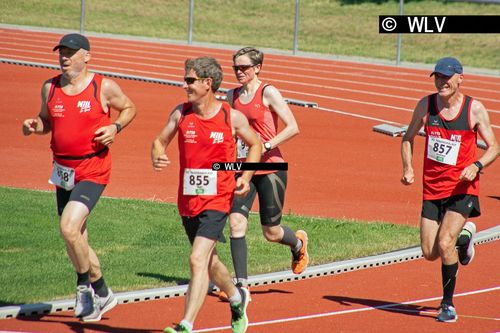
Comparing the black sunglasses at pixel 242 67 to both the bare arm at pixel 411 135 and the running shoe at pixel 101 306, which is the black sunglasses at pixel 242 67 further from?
the running shoe at pixel 101 306

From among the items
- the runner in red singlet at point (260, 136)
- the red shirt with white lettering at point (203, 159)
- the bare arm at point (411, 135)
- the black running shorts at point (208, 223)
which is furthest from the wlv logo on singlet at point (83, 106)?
the bare arm at point (411, 135)

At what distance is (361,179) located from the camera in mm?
17266

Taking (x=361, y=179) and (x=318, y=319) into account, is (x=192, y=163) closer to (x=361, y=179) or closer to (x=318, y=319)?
(x=318, y=319)

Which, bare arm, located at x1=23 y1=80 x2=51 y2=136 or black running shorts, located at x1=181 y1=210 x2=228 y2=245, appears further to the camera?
bare arm, located at x1=23 y1=80 x2=51 y2=136

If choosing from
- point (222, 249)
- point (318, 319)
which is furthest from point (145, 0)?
point (318, 319)

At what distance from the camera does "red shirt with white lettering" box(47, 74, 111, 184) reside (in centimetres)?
866

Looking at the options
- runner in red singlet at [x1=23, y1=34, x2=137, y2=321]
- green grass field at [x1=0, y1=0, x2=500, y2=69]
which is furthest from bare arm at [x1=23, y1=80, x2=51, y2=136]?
green grass field at [x1=0, y1=0, x2=500, y2=69]

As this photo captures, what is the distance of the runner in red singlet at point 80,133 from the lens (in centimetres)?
862

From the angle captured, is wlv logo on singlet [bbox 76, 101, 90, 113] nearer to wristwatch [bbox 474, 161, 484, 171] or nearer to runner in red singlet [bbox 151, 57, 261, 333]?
runner in red singlet [bbox 151, 57, 261, 333]

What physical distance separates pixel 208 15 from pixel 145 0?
9.95ft

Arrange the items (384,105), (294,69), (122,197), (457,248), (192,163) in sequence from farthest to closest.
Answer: (294,69) < (384,105) < (122,197) < (457,248) < (192,163)

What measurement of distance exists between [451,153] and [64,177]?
3.17 meters

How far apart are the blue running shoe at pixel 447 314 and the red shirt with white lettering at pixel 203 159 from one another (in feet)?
7.41

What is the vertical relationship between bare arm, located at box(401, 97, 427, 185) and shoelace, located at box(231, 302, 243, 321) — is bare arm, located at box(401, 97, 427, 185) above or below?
above
